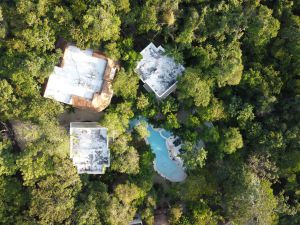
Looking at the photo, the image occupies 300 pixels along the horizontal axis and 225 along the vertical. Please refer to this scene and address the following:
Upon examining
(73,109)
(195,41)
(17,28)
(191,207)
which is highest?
(195,41)

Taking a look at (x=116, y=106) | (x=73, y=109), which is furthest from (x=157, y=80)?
(x=73, y=109)

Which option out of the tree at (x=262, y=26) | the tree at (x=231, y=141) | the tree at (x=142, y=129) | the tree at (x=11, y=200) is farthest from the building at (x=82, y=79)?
the tree at (x=262, y=26)

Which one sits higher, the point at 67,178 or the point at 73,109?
the point at 73,109

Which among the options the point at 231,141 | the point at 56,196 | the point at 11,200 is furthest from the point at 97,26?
the point at 11,200

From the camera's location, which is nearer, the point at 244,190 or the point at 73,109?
the point at 244,190

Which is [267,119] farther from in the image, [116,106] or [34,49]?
[34,49]

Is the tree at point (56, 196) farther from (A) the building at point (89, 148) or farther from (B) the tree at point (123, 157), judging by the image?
(B) the tree at point (123, 157)
